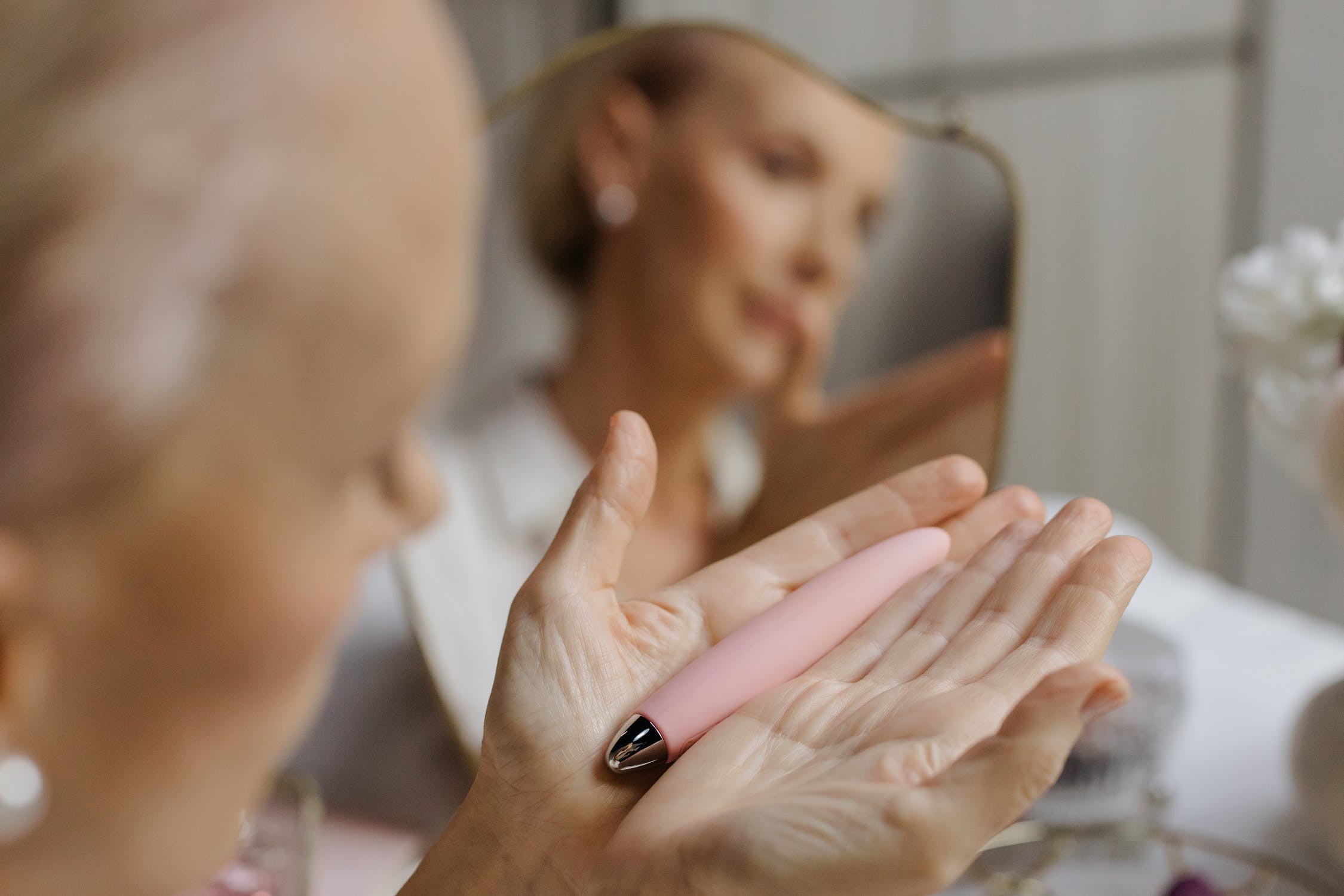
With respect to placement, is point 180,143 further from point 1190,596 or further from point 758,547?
point 1190,596

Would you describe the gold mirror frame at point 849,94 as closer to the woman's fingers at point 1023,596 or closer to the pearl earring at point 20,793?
the woman's fingers at point 1023,596

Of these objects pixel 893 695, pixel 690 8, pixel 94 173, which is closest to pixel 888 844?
pixel 893 695

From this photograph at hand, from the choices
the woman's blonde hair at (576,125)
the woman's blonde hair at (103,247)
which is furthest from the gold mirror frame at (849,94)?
the woman's blonde hair at (103,247)

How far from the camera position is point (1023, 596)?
0.85ft

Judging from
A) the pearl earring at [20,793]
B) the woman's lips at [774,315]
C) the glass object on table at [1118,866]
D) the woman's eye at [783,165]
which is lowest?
the glass object on table at [1118,866]

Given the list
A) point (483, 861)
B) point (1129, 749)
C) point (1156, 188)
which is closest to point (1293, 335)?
point (1129, 749)

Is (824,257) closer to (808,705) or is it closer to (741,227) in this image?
(741,227)

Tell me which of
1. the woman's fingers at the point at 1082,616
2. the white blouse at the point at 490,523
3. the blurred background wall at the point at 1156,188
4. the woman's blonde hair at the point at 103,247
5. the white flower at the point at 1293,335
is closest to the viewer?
the woman's blonde hair at the point at 103,247

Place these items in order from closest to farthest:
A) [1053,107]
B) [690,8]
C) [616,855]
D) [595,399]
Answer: [616,855] < [595,399] < [690,8] < [1053,107]

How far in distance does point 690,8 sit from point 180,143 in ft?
3.05

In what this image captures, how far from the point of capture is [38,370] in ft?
0.39

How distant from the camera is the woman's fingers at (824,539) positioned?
0.95ft

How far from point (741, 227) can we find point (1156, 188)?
2.80 ft

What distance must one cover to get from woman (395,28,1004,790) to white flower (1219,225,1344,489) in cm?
13
